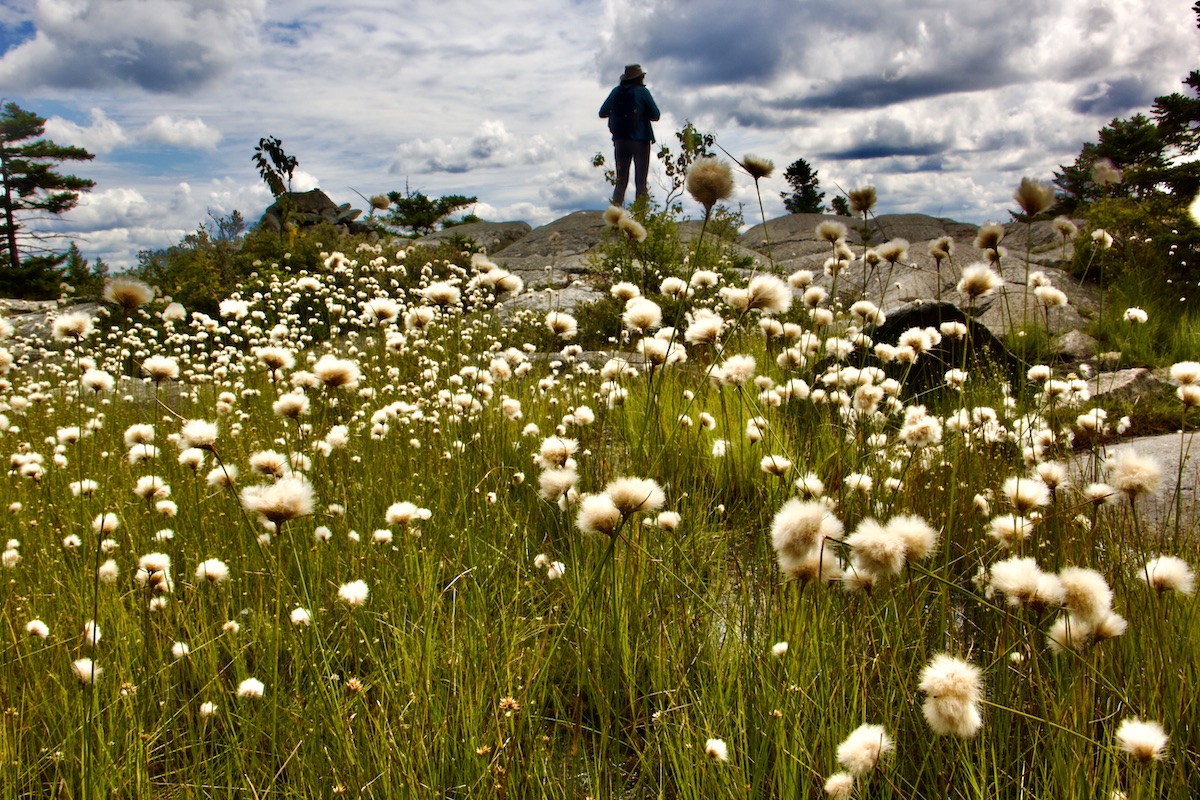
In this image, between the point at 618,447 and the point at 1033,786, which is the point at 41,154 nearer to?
the point at 618,447

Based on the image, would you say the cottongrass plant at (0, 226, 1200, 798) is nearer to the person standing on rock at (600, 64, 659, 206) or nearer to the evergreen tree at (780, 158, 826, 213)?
the person standing on rock at (600, 64, 659, 206)

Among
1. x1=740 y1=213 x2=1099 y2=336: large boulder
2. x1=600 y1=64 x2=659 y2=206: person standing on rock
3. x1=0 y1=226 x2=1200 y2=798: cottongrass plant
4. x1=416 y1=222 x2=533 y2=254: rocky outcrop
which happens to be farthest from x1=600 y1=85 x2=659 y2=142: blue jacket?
x1=0 y1=226 x2=1200 y2=798: cottongrass plant

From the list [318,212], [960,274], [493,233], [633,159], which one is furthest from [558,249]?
[318,212]

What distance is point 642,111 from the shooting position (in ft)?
42.6

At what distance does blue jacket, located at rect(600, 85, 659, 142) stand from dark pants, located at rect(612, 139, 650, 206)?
0.42 feet

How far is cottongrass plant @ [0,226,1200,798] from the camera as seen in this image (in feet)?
4.98

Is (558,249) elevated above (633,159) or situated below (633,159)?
below

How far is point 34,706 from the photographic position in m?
2.00

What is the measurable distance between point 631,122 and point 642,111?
0.28 m

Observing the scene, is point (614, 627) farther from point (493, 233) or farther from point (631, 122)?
point (493, 233)

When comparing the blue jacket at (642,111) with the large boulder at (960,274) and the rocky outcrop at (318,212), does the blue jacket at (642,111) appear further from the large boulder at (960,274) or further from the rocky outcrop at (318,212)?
the rocky outcrop at (318,212)

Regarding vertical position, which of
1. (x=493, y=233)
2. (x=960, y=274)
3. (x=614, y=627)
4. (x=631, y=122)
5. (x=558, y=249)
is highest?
(x=631, y=122)

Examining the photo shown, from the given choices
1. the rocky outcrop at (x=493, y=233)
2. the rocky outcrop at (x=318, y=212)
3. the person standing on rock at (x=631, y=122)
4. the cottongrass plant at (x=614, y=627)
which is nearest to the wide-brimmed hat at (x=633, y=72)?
the person standing on rock at (x=631, y=122)

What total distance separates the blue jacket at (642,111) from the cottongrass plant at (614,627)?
10.6m
